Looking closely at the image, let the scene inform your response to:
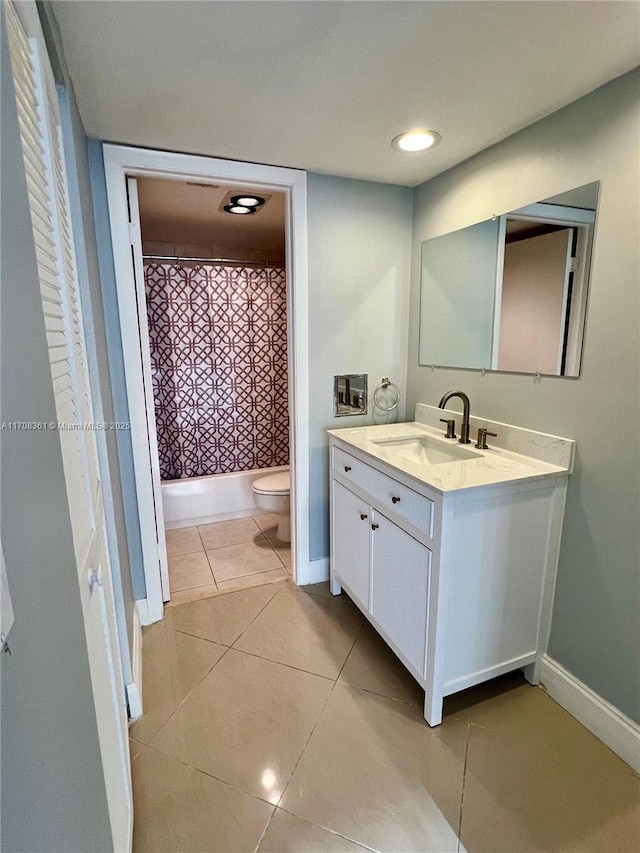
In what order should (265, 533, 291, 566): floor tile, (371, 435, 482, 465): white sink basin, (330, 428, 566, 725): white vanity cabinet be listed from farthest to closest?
(265, 533, 291, 566): floor tile, (371, 435, 482, 465): white sink basin, (330, 428, 566, 725): white vanity cabinet

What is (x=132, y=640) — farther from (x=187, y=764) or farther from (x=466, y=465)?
(x=466, y=465)

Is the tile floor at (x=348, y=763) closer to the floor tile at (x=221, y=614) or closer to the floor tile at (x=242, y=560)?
the floor tile at (x=221, y=614)

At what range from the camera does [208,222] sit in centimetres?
291

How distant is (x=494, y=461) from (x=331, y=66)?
4.49 ft

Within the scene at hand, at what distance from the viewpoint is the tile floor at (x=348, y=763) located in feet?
3.84

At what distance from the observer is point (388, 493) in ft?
5.30

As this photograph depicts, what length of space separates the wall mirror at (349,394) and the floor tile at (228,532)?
1.25m

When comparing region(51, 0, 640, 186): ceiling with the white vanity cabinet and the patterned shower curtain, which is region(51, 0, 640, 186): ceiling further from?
the patterned shower curtain

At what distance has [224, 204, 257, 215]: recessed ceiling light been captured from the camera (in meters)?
2.51

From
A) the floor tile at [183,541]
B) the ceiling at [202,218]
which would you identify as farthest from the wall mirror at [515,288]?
the floor tile at [183,541]

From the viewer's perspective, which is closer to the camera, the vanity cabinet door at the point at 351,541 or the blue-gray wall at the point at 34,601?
the blue-gray wall at the point at 34,601

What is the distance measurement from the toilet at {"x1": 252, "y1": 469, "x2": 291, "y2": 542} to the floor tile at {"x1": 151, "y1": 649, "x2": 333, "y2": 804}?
108cm

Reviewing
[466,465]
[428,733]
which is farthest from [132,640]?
[466,465]

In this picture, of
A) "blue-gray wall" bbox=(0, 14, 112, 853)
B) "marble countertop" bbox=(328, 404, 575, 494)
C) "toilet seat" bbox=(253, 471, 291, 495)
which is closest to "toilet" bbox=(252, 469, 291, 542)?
"toilet seat" bbox=(253, 471, 291, 495)
